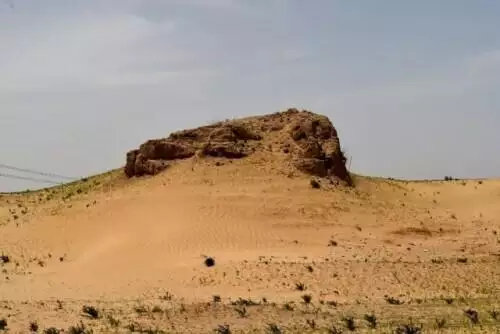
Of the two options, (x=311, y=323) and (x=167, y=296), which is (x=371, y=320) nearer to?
(x=311, y=323)

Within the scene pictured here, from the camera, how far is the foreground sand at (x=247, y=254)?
1925 cm

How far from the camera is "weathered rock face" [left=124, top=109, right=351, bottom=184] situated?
3919cm

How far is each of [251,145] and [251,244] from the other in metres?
10.8

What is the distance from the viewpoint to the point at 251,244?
3005 centimetres

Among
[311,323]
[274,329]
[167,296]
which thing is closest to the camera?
[274,329]

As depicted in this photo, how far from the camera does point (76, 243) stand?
33.5 m

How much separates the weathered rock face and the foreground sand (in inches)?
42.0

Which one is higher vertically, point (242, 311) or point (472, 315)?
point (472, 315)

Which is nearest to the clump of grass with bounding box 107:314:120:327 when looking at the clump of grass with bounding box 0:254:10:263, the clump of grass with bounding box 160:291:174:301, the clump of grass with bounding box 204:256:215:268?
the clump of grass with bounding box 160:291:174:301

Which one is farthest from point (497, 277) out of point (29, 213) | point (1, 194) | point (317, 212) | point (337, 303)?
point (1, 194)

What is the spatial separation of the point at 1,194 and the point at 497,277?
3871cm

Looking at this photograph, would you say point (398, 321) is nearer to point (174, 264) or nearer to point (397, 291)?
point (397, 291)

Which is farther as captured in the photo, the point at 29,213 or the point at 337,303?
the point at 29,213

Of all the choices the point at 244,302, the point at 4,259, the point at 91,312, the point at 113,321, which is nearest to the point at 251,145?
the point at 4,259
